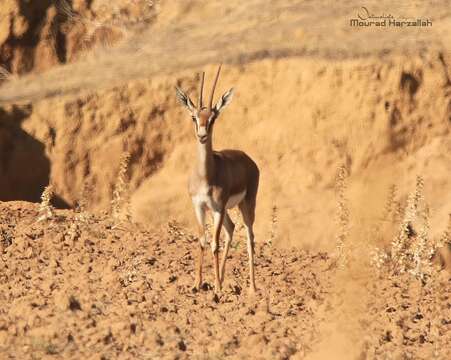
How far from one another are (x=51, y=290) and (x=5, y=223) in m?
2.87

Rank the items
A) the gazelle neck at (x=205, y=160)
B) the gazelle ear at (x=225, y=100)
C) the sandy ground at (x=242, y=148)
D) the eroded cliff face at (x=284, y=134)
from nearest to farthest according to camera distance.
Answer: the sandy ground at (x=242, y=148) → the gazelle neck at (x=205, y=160) → the gazelle ear at (x=225, y=100) → the eroded cliff face at (x=284, y=134)

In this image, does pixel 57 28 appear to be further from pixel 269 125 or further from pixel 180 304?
pixel 180 304

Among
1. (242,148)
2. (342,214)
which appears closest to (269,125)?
(242,148)

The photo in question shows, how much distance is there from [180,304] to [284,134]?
5.83 meters

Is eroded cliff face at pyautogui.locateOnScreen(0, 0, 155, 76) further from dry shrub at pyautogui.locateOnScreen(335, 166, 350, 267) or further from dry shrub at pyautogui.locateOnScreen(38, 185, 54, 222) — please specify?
dry shrub at pyautogui.locateOnScreen(335, 166, 350, 267)

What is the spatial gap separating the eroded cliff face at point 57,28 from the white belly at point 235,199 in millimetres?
7782

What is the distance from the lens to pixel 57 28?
65.8ft

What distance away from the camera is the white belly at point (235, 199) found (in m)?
12.9

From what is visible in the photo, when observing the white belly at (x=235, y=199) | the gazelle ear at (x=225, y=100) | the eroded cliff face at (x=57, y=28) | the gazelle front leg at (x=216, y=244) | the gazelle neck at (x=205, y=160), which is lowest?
the gazelle front leg at (x=216, y=244)

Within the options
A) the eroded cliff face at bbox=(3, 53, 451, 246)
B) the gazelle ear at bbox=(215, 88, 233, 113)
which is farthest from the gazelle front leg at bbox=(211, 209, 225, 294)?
the eroded cliff face at bbox=(3, 53, 451, 246)

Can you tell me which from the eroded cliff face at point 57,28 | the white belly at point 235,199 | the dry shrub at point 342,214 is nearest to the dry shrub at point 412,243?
the dry shrub at point 342,214

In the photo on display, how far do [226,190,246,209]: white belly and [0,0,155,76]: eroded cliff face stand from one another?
25.5ft

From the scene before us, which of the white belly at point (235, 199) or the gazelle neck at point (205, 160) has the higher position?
the gazelle neck at point (205, 160)

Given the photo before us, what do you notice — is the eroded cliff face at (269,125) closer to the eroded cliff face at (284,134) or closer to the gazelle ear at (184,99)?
the eroded cliff face at (284,134)
